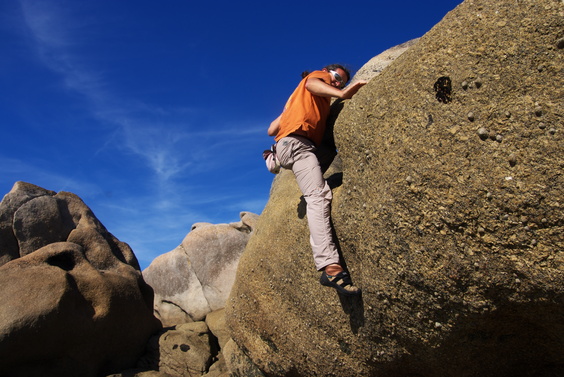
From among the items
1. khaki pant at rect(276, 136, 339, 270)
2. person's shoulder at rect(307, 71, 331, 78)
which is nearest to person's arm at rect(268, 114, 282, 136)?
khaki pant at rect(276, 136, 339, 270)

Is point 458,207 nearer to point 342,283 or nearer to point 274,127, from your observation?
point 342,283

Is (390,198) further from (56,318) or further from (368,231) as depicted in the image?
(56,318)

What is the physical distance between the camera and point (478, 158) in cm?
333

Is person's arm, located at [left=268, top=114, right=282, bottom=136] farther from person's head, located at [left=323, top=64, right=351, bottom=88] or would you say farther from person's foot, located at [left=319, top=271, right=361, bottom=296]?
person's foot, located at [left=319, top=271, right=361, bottom=296]

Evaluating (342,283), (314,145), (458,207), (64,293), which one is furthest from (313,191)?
(64,293)

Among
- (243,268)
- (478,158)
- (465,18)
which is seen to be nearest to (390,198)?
(478,158)

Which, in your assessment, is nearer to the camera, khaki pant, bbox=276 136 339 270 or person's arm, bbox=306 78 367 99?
khaki pant, bbox=276 136 339 270

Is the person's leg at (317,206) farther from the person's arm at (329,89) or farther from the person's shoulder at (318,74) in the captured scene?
the person's shoulder at (318,74)

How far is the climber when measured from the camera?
4324 millimetres

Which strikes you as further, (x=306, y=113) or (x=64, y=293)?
(x=64, y=293)

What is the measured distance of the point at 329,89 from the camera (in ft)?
15.2

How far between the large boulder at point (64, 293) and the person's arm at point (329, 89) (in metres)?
5.27

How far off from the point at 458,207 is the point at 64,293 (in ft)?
20.8

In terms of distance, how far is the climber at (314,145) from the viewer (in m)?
4.32
